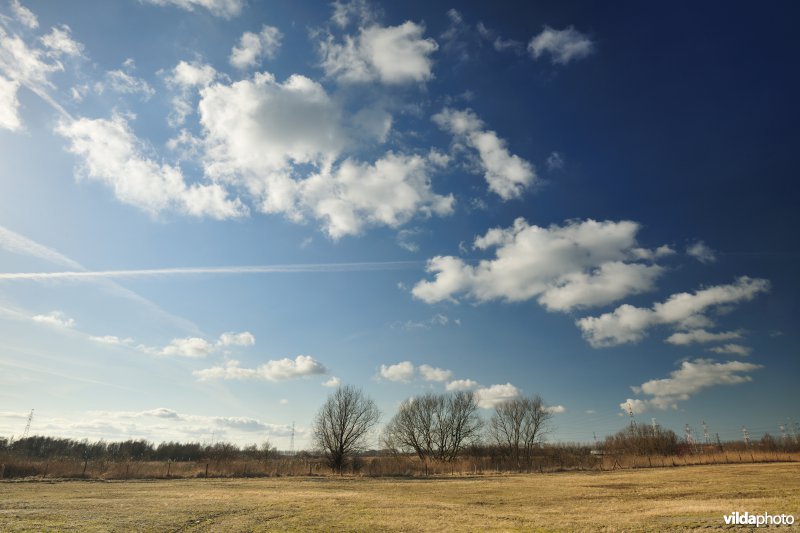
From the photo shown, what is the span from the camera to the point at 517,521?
18.3 meters

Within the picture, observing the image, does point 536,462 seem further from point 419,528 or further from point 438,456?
point 419,528

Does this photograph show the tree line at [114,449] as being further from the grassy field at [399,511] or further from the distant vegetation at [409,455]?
the grassy field at [399,511]

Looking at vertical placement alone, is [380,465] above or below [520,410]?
below

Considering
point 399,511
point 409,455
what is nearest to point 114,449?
point 409,455

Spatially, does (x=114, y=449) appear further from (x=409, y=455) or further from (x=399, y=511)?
(x=399, y=511)

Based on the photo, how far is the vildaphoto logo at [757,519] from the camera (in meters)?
15.9

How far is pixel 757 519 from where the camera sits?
54.9ft

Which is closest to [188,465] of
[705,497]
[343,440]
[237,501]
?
[343,440]

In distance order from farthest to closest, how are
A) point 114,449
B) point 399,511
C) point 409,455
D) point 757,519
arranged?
point 114,449
point 409,455
point 399,511
point 757,519

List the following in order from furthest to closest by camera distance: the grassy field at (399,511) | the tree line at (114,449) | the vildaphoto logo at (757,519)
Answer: the tree line at (114,449) → the grassy field at (399,511) → the vildaphoto logo at (757,519)

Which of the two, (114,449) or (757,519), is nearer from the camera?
(757,519)

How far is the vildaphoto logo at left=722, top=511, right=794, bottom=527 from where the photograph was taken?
15.9 meters

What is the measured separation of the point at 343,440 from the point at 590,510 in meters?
53.7

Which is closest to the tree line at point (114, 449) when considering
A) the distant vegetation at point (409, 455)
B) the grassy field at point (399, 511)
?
the distant vegetation at point (409, 455)
